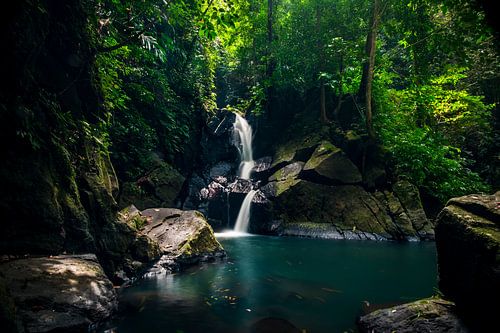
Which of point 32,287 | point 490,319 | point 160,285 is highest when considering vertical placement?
point 32,287

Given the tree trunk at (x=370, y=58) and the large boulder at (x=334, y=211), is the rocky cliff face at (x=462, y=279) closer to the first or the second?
the large boulder at (x=334, y=211)

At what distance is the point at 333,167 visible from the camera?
16797 millimetres

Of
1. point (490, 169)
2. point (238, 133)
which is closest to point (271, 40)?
point (238, 133)

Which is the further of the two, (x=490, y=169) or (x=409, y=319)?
(x=490, y=169)

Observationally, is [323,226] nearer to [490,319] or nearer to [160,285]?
[160,285]

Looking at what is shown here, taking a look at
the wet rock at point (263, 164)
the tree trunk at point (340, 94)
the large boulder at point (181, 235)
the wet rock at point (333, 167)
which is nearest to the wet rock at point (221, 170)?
the wet rock at point (263, 164)

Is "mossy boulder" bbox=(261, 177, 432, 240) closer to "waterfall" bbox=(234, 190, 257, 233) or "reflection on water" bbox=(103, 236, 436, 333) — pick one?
"waterfall" bbox=(234, 190, 257, 233)

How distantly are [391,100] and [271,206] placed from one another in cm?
1108

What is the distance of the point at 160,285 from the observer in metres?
7.32

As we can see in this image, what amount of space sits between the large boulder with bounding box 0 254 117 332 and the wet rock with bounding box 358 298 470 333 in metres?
4.46

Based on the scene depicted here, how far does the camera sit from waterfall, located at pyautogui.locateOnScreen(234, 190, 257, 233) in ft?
56.9

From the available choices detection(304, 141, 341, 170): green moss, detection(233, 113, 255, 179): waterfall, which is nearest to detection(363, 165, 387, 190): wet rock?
detection(304, 141, 341, 170): green moss

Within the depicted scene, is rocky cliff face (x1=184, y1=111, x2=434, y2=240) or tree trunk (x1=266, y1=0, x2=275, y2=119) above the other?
tree trunk (x1=266, y1=0, x2=275, y2=119)

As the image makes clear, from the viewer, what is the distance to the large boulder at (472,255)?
3.82 meters
